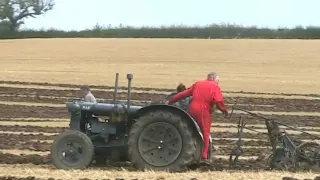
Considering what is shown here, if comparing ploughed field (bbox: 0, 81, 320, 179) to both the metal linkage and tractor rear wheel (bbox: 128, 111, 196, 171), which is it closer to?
the metal linkage

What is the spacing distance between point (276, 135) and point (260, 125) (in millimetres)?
9849

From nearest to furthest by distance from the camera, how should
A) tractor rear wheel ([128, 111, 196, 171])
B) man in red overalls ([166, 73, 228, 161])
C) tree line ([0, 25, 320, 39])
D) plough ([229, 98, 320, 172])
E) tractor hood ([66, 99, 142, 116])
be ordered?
tractor rear wheel ([128, 111, 196, 171]), man in red overalls ([166, 73, 228, 161]), plough ([229, 98, 320, 172]), tractor hood ([66, 99, 142, 116]), tree line ([0, 25, 320, 39])

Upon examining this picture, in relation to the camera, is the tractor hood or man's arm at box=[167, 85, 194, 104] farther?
the tractor hood

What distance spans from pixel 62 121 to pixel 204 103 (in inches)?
416

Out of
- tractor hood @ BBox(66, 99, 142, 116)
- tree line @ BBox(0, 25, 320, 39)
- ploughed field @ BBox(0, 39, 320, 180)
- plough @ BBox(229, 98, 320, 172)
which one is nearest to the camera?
plough @ BBox(229, 98, 320, 172)

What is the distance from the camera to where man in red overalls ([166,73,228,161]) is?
34.6 ft

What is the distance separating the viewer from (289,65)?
156ft

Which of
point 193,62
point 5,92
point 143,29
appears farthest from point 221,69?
point 143,29

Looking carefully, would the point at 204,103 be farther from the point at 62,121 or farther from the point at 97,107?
the point at 62,121

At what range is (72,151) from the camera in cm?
1083

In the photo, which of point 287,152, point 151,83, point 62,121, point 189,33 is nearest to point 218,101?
point 287,152

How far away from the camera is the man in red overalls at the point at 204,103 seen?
1053cm

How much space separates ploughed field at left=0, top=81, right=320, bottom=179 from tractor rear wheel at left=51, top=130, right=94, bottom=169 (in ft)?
0.83

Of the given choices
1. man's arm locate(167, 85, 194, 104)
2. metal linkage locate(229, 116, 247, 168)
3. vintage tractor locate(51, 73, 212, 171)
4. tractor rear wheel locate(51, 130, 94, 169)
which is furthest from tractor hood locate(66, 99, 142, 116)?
metal linkage locate(229, 116, 247, 168)
